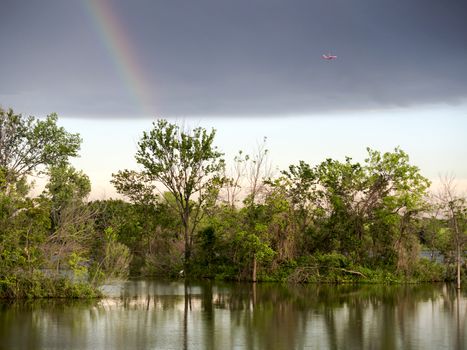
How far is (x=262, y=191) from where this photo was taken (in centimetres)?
4631

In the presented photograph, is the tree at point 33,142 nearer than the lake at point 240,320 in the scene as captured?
No

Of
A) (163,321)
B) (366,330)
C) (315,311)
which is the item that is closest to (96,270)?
(163,321)

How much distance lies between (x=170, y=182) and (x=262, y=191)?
9.40m

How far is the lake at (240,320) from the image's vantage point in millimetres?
20219

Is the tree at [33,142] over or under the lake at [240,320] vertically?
over

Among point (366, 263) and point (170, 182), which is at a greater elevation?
point (170, 182)

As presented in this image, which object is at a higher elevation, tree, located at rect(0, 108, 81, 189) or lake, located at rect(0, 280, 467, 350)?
tree, located at rect(0, 108, 81, 189)

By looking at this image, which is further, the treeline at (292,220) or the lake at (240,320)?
the treeline at (292,220)

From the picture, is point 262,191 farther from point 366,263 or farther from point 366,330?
point 366,330

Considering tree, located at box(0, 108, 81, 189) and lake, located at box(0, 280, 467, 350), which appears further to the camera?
tree, located at box(0, 108, 81, 189)

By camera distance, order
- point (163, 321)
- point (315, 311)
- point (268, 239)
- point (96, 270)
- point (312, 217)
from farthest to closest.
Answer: point (312, 217) → point (268, 239) → point (96, 270) → point (315, 311) → point (163, 321)

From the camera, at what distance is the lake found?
20.2 meters

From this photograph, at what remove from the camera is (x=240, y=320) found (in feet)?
83.6

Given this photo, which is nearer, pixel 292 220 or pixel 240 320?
pixel 240 320
